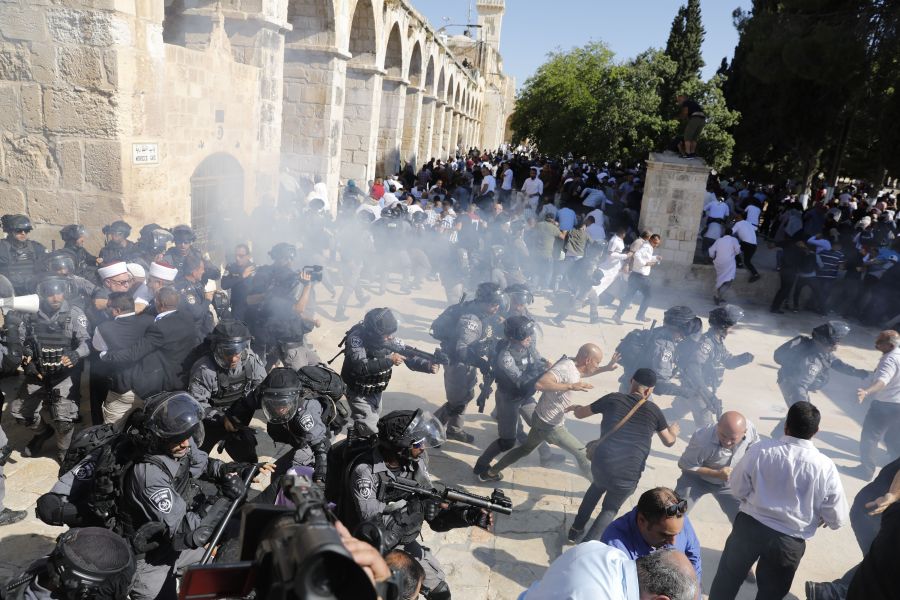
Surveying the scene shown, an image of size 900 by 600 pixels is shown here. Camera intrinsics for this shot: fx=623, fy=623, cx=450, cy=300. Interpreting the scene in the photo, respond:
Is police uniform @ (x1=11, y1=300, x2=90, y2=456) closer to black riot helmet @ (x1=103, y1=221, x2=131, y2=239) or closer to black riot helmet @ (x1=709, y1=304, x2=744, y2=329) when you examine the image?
black riot helmet @ (x1=103, y1=221, x2=131, y2=239)

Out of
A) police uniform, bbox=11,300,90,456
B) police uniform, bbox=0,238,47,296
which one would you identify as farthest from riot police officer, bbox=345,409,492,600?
police uniform, bbox=0,238,47,296

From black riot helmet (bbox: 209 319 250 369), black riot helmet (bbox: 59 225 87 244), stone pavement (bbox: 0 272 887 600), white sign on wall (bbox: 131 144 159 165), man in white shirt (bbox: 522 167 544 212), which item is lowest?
stone pavement (bbox: 0 272 887 600)

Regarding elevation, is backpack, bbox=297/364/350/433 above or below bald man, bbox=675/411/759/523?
above

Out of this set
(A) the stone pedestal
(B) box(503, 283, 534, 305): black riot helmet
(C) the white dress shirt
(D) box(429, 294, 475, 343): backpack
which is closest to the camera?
(C) the white dress shirt

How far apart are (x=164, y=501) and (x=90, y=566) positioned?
480 mm

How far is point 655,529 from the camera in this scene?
111 inches

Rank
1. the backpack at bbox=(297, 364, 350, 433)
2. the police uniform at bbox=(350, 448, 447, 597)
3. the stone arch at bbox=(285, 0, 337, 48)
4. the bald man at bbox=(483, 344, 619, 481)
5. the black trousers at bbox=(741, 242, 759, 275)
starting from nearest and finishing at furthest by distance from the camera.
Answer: the police uniform at bbox=(350, 448, 447, 597) < the backpack at bbox=(297, 364, 350, 433) < the bald man at bbox=(483, 344, 619, 481) < the black trousers at bbox=(741, 242, 759, 275) < the stone arch at bbox=(285, 0, 337, 48)

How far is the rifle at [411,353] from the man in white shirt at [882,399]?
3464 millimetres

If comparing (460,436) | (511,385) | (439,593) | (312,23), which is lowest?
(460,436)

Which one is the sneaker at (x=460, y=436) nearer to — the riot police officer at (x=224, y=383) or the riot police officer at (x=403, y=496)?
the riot police officer at (x=224, y=383)

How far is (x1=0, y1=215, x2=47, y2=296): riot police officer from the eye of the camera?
18.2 ft

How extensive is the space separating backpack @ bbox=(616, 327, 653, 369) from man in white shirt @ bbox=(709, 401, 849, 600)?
75.1 inches

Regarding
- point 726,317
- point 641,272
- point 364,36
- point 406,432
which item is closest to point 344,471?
point 406,432

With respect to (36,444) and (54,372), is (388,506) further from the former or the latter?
(36,444)
